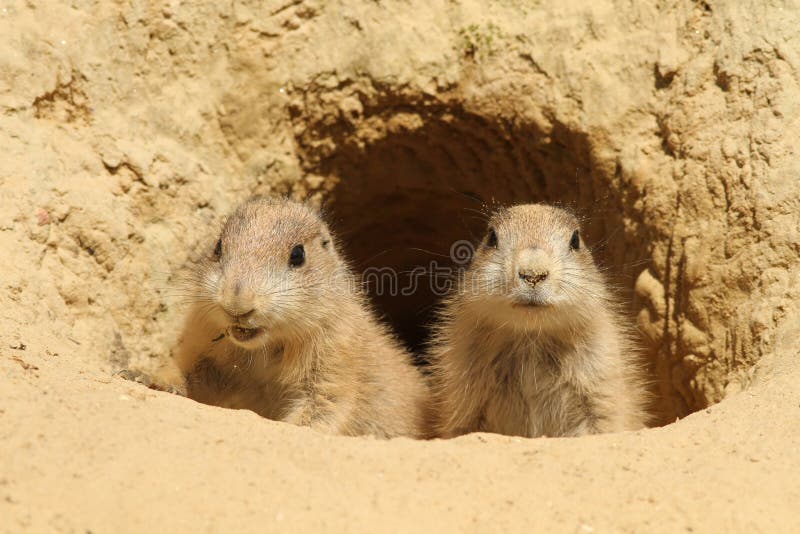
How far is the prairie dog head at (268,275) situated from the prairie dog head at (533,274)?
1.16 metres

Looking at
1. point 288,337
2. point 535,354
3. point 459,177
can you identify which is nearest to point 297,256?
point 288,337

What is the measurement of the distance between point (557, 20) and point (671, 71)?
1.06 metres

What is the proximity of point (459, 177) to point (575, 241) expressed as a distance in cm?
219

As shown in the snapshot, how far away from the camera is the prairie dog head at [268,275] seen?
614 cm

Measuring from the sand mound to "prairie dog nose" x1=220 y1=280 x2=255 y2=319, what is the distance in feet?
3.15

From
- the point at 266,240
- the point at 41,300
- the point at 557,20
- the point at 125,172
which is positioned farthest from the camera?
the point at 557,20

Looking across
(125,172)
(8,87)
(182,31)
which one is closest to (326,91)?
(182,31)

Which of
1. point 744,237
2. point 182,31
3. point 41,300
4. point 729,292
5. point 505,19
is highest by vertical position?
point 505,19

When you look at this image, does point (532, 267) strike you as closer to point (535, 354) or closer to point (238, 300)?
point (535, 354)

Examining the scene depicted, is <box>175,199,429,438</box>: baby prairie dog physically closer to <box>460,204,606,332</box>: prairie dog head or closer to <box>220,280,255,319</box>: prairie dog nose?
<box>220,280,255,319</box>: prairie dog nose

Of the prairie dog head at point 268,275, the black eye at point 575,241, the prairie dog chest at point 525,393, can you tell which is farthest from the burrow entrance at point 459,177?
the prairie dog chest at point 525,393

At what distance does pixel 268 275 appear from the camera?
6406 millimetres

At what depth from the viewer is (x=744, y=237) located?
6.91 m

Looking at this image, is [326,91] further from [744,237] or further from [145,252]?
[744,237]
